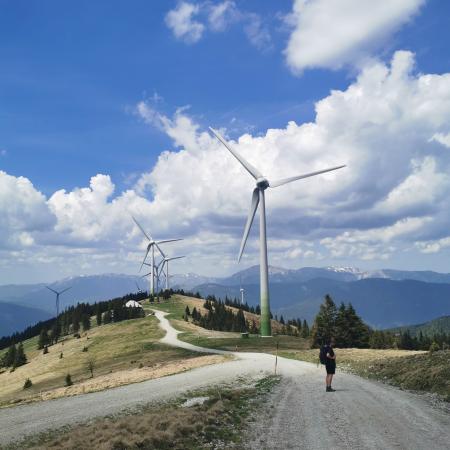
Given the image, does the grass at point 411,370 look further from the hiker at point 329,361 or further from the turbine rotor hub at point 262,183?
the turbine rotor hub at point 262,183

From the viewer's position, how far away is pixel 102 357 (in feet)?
290

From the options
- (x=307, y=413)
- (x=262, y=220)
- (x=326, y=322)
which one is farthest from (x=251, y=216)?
(x=307, y=413)

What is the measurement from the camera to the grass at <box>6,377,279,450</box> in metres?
17.5

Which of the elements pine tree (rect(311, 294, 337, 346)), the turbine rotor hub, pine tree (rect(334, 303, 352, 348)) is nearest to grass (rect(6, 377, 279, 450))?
the turbine rotor hub

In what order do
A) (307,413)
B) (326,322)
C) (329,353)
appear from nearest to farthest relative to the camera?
(307,413) → (329,353) → (326,322)

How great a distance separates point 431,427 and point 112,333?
119181 millimetres

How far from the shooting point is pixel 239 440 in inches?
706

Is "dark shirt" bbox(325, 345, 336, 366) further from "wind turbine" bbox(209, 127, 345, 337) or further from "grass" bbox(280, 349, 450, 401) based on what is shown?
"wind turbine" bbox(209, 127, 345, 337)

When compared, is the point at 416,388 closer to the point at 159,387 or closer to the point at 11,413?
the point at 159,387

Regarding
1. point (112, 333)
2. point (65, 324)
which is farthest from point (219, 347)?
point (65, 324)

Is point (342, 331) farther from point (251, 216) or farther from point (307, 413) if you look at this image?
point (307, 413)

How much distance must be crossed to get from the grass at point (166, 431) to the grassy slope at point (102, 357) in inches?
1586

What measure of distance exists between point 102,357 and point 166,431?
248ft

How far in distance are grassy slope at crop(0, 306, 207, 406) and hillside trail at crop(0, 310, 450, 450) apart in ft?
99.9
